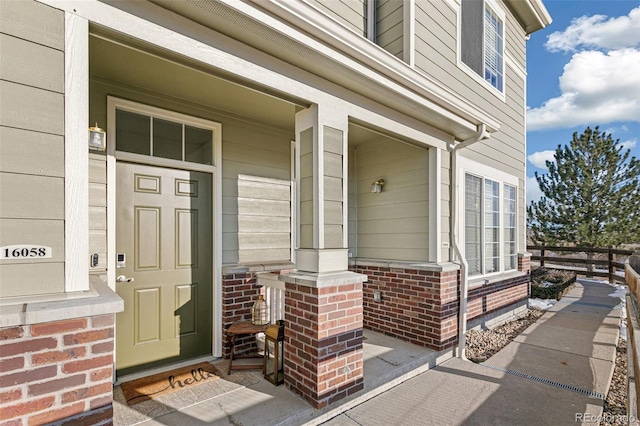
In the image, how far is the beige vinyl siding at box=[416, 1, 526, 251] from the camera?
3.82m

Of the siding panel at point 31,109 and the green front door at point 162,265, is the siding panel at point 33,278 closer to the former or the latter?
the siding panel at point 31,109

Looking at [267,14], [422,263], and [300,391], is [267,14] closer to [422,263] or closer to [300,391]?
[300,391]

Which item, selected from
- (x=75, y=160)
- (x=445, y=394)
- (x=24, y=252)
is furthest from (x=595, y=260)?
(x=24, y=252)

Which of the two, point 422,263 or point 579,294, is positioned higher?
point 422,263

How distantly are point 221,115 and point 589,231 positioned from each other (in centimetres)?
1261

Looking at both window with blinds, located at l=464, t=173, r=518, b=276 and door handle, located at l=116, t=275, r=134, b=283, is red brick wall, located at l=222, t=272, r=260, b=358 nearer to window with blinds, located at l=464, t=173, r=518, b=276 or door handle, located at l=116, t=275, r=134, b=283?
door handle, located at l=116, t=275, r=134, b=283

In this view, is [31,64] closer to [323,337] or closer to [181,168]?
[181,168]

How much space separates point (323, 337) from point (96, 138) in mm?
2298

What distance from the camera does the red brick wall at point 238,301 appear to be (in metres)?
3.19

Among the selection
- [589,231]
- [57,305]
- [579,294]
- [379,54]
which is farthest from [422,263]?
[589,231]

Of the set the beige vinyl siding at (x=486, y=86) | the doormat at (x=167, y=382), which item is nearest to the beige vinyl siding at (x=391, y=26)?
the beige vinyl siding at (x=486, y=86)

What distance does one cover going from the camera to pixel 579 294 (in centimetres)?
739

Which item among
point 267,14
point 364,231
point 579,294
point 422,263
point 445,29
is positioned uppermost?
point 445,29

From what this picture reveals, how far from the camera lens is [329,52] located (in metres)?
2.36
